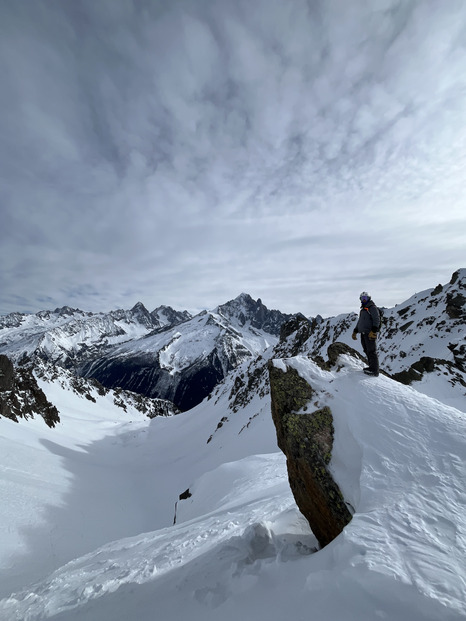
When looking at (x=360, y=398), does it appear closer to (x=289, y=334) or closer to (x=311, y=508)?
(x=311, y=508)

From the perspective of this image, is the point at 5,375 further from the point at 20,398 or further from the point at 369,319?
the point at 369,319

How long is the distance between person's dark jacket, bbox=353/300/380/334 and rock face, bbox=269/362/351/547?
328cm

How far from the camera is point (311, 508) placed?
19.7ft

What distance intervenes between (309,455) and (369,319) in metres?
5.53

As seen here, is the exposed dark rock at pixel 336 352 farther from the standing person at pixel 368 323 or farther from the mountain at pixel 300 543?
the standing person at pixel 368 323

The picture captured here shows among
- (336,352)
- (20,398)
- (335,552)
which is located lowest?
(20,398)

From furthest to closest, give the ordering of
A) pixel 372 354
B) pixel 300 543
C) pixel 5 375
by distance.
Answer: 1. pixel 5 375
2. pixel 372 354
3. pixel 300 543

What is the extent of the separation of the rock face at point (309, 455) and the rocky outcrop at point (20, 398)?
39.6 meters

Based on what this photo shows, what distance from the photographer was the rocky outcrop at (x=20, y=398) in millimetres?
36341

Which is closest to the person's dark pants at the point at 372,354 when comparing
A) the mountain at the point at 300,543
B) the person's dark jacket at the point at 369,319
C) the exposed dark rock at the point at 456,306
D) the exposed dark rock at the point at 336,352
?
the person's dark jacket at the point at 369,319

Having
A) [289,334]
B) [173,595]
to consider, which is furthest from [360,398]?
[289,334]

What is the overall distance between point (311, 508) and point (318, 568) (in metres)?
1.85

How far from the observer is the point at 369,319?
9672 millimetres

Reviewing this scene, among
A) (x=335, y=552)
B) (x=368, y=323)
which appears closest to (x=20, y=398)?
(x=368, y=323)
